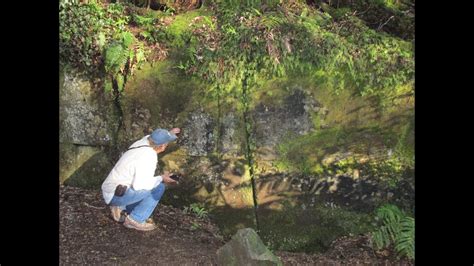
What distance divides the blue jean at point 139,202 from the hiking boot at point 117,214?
50mm

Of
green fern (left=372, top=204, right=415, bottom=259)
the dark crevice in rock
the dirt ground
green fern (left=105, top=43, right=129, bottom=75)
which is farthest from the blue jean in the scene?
green fern (left=372, top=204, right=415, bottom=259)

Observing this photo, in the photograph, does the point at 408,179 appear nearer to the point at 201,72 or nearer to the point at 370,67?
the point at 370,67

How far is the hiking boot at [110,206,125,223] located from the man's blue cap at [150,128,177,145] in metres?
0.90

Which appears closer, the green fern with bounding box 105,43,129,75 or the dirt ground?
the dirt ground

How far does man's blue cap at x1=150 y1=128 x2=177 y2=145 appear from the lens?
6625mm

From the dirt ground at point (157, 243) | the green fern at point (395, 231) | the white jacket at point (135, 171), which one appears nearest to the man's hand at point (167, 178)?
the white jacket at point (135, 171)

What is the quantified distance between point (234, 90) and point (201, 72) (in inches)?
18.2

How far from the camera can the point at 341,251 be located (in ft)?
21.3

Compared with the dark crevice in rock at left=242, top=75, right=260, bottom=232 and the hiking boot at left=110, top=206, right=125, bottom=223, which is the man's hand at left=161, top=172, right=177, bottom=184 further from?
the dark crevice in rock at left=242, top=75, right=260, bottom=232

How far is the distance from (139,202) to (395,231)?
9.70 ft

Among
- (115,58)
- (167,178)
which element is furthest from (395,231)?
(115,58)

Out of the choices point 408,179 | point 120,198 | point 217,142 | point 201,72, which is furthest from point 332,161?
point 120,198

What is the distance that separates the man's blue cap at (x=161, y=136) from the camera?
6.62m

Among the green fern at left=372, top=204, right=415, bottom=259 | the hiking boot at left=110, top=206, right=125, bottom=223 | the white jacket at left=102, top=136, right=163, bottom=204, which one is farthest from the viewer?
the hiking boot at left=110, top=206, right=125, bottom=223
